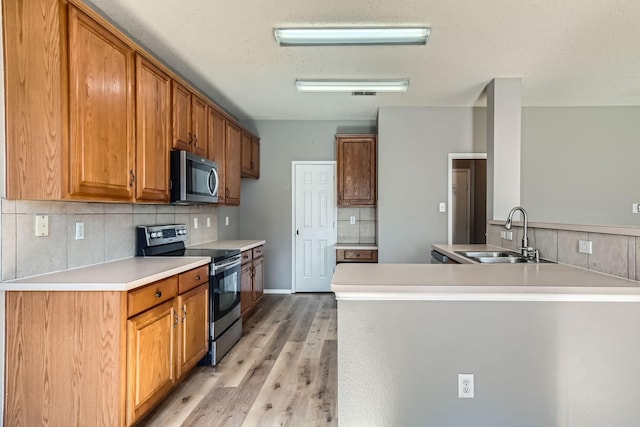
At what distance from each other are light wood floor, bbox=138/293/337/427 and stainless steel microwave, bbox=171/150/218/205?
1.40 meters

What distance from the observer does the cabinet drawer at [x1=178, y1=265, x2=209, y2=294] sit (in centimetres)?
250

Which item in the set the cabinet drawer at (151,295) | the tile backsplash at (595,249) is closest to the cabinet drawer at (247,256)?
the cabinet drawer at (151,295)

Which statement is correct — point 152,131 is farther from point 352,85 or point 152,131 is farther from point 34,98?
point 352,85

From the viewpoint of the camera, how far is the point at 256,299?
14.5 feet

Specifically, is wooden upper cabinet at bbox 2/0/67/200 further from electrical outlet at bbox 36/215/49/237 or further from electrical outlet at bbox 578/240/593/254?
electrical outlet at bbox 578/240/593/254

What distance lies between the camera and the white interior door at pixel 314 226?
554 cm

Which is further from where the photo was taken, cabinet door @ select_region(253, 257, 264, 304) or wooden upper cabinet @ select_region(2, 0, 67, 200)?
cabinet door @ select_region(253, 257, 264, 304)

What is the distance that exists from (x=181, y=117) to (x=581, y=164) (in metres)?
Result: 4.83

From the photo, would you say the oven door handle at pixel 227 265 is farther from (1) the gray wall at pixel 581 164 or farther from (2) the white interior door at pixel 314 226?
(1) the gray wall at pixel 581 164

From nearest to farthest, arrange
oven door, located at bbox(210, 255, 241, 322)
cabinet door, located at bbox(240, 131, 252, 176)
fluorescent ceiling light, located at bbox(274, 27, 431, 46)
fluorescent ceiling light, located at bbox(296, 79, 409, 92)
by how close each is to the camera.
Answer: fluorescent ceiling light, located at bbox(274, 27, 431, 46)
oven door, located at bbox(210, 255, 241, 322)
fluorescent ceiling light, located at bbox(296, 79, 409, 92)
cabinet door, located at bbox(240, 131, 252, 176)

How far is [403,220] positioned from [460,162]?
220 centimetres

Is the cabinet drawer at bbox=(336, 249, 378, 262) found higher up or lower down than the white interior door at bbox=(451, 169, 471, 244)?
lower down

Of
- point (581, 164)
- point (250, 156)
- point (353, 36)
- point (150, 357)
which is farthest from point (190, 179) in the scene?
point (581, 164)

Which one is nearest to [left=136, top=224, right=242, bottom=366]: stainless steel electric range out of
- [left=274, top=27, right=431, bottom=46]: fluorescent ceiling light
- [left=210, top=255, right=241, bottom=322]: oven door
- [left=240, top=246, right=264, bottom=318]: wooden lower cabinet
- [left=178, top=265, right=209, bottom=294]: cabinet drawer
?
[left=210, top=255, right=241, bottom=322]: oven door
